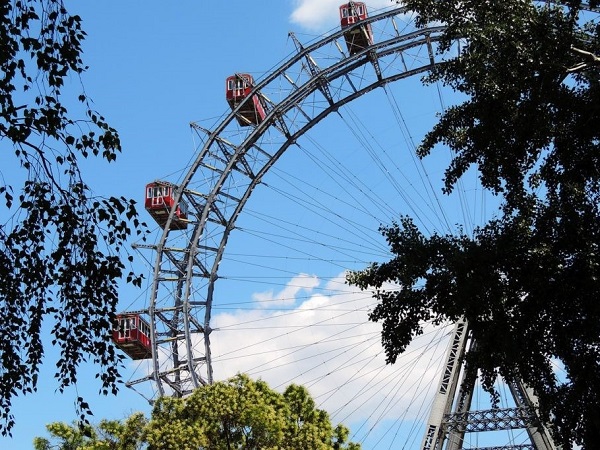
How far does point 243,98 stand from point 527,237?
2671 centimetres

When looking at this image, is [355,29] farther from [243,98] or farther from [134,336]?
[134,336]

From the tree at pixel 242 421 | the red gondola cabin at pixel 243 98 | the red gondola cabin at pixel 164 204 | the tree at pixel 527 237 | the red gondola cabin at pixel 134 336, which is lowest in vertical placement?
the tree at pixel 527 237

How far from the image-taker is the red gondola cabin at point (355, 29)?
39.0m

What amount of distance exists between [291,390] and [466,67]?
19076 millimetres

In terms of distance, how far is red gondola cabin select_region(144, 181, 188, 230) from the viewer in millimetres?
41500

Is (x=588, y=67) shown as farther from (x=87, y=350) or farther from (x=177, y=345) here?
(x=177, y=345)

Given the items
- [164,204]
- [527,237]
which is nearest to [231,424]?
[164,204]

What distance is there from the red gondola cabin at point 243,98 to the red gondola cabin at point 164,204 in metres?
4.57

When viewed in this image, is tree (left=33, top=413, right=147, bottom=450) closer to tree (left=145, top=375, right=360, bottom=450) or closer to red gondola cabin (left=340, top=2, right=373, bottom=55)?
tree (left=145, top=375, right=360, bottom=450)

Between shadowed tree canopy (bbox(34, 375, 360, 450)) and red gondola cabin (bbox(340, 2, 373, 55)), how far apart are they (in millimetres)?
15216

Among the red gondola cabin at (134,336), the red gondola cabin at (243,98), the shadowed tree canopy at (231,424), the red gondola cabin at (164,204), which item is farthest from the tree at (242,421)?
the red gondola cabin at (243,98)

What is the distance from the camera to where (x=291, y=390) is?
105ft

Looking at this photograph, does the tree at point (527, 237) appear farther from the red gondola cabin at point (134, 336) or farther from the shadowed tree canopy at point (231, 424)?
the red gondola cabin at point (134, 336)

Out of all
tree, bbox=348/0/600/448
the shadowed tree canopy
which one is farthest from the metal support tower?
tree, bbox=348/0/600/448
